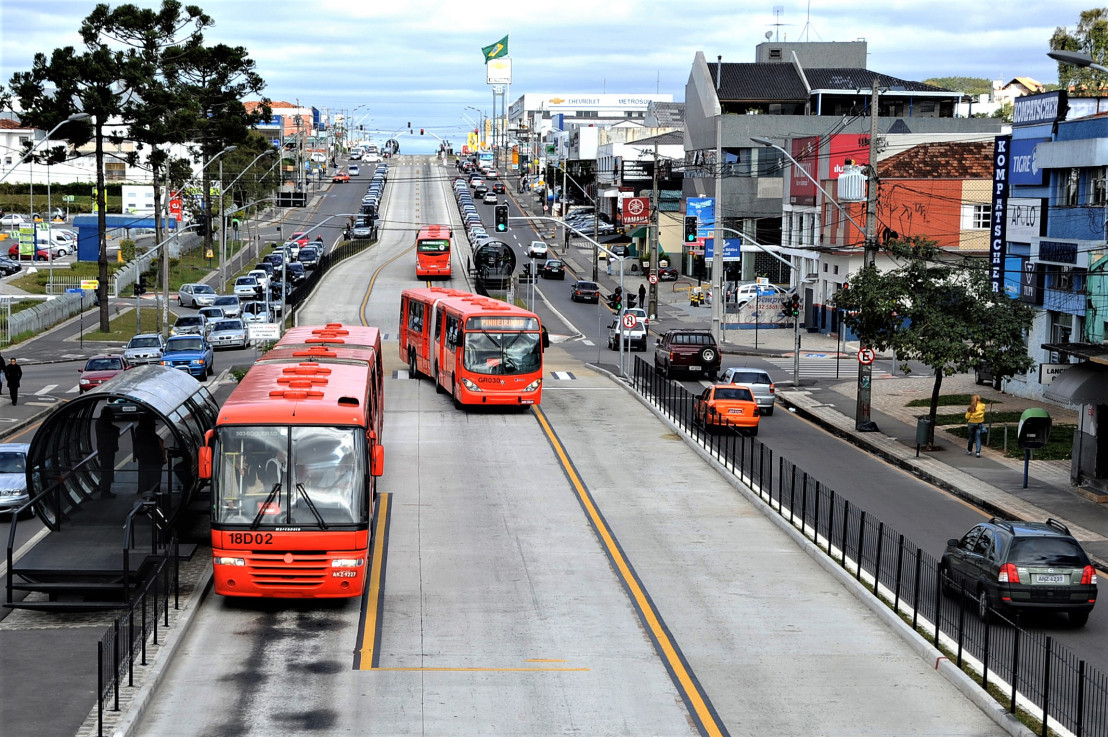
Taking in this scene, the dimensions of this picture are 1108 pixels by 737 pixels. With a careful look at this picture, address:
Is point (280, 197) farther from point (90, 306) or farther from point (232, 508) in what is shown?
point (232, 508)

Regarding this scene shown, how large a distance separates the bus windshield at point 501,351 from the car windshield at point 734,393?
5.37 m

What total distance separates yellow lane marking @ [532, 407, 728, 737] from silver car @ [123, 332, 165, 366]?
89.4 feet

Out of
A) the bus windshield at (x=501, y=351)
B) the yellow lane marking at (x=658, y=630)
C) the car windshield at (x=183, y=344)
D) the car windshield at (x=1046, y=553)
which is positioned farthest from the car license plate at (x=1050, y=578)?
the car windshield at (x=183, y=344)

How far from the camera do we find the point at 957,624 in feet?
65.4

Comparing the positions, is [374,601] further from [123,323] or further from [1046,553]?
[123,323]

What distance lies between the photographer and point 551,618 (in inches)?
758

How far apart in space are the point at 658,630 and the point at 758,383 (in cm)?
2670

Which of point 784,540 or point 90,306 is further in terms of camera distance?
point 90,306

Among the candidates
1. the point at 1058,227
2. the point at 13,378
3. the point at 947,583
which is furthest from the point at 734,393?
the point at 13,378

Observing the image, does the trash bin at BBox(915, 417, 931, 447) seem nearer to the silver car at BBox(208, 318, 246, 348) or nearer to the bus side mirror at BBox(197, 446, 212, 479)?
the bus side mirror at BBox(197, 446, 212, 479)

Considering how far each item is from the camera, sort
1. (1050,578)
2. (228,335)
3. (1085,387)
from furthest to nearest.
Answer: (228,335), (1085,387), (1050,578)

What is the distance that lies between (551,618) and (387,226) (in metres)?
112

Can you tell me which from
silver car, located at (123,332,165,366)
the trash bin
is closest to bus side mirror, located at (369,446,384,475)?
the trash bin

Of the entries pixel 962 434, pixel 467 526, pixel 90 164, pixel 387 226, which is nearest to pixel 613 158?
pixel 387 226
